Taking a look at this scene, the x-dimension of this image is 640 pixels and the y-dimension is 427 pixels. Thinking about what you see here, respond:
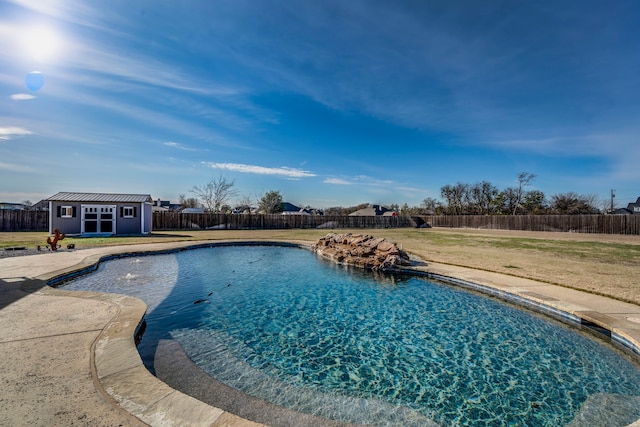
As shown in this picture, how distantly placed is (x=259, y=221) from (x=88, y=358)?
24.3 metres

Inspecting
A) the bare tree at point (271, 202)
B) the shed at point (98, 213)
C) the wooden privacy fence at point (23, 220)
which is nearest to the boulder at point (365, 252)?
the shed at point (98, 213)

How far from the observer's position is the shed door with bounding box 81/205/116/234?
16.1m

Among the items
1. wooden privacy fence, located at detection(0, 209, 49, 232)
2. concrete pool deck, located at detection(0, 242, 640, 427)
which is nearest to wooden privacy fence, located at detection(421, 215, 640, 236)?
concrete pool deck, located at detection(0, 242, 640, 427)

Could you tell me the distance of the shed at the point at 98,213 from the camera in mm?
15602

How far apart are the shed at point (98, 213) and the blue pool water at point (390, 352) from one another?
12.2 meters

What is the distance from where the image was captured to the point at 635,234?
20016 millimetres

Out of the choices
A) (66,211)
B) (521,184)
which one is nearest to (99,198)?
(66,211)

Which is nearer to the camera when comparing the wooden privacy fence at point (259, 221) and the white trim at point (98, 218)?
the white trim at point (98, 218)

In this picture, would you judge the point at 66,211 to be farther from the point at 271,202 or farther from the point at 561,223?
the point at 561,223

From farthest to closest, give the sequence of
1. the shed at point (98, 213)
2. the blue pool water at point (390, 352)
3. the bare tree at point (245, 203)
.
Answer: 1. the bare tree at point (245, 203)
2. the shed at point (98, 213)
3. the blue pool water at point (390, 352)

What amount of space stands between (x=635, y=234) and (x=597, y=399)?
26.2 meters

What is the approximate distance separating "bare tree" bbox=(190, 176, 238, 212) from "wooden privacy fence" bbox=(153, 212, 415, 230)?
13.5 meters

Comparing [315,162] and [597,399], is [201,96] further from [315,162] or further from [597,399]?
[315,162]

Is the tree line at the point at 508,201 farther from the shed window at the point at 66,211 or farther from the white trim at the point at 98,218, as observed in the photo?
the shed window at the point at 66,211
